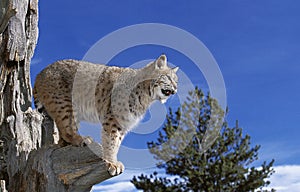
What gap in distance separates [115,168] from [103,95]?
2.75ft

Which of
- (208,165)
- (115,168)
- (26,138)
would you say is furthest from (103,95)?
(208,165)

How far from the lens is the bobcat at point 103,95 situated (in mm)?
4707

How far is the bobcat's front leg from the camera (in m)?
4.49

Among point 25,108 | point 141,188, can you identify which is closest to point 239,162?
point 141,188

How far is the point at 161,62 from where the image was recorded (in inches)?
188

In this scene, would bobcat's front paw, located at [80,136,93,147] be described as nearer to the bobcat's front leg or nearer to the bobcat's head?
the bobcat's front leg

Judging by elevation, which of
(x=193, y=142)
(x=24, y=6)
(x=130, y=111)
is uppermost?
(x=193, y=142)

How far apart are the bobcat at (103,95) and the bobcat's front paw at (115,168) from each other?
0.09 ft

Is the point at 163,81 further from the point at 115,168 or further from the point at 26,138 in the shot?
the point at 26,138

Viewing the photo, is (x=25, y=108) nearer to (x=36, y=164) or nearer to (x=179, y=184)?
(x=36, y=164)

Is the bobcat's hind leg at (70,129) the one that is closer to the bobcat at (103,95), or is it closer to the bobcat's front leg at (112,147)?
the bobcat at (103,95)

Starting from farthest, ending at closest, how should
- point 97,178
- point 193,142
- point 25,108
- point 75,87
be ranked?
point 193,142 < point 25,108 < point 75,87 < point 97,178

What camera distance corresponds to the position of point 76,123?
16.2 ft

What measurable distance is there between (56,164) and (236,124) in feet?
34.3
